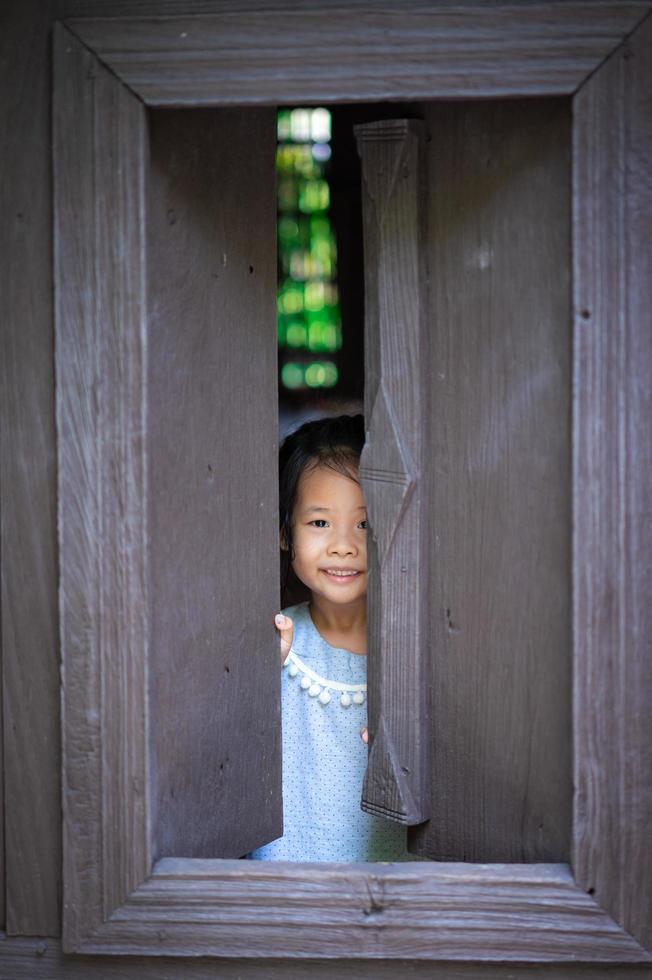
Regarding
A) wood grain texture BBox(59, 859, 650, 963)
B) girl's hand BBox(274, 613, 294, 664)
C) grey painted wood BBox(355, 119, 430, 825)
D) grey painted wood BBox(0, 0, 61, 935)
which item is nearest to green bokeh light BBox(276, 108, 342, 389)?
girl's hand BBox(274, 613, 294, 664)

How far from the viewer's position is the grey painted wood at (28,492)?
1.18m

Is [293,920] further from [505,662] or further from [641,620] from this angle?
[641,620]

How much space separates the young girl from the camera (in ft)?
5.74

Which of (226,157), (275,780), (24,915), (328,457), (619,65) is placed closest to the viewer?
(619,65)

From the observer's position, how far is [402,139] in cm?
133

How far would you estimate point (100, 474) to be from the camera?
1166mm

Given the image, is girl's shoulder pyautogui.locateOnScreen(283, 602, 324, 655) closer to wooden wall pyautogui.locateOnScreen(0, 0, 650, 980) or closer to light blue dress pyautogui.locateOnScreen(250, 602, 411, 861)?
light blue dress pyautogui.locateOnScreen(250, 602, 411, 861)

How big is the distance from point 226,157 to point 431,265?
291 mm

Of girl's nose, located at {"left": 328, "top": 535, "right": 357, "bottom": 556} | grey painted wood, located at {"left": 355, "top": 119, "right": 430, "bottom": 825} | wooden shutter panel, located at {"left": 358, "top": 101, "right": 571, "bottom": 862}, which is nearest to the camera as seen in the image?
wooden shutter panel, located at {"left": 358, "top": 101, "right": 571, "bottom": 862}

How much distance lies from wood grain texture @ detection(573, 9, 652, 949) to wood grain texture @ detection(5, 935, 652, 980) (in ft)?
0.31

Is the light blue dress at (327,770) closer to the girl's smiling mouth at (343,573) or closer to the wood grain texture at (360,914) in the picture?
the girl's smiling mouth at (343,573)

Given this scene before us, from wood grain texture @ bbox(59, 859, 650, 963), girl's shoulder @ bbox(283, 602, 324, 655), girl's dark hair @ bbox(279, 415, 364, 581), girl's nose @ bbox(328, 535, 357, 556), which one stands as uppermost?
girl's dark hair @ bbox(279, 415, 364, 581)

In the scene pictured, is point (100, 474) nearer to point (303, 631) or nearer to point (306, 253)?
point (303, 631)

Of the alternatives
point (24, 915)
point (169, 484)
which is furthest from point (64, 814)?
point (169, 484)
